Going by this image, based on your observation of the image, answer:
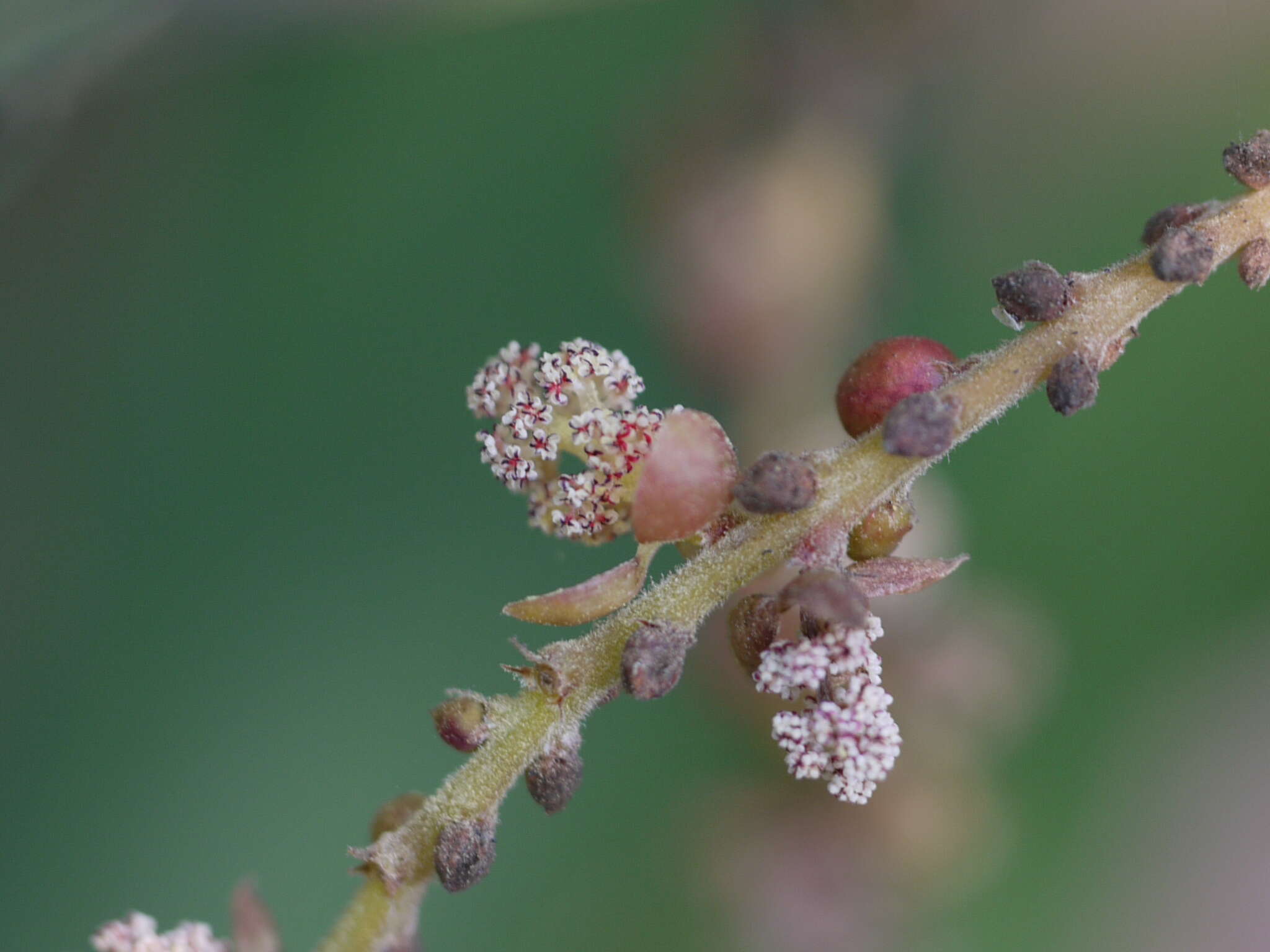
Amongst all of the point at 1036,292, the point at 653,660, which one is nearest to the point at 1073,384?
the point at 1036,292

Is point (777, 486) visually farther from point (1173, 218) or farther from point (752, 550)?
point (1173, 218)

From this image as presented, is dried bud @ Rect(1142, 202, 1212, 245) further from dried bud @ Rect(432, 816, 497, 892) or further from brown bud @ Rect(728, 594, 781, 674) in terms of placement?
dried bud @ Rect(432, 816, 497, 892)

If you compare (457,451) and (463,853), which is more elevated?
(457,451)

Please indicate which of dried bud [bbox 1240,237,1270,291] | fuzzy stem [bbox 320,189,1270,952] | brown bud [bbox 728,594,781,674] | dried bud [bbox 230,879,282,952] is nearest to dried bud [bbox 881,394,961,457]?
fuzzy stem [bbox 320,189,1270,952]

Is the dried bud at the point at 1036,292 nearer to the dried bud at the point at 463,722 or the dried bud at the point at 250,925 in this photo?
the dried bud at the point at 463,722

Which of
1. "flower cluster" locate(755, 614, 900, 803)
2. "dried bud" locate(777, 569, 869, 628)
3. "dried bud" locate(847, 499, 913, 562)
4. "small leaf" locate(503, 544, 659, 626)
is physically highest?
"small leaf" locate(503, 544, 659, 626)

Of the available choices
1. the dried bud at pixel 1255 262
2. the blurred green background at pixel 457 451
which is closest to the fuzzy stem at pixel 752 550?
the dried bud at pixel 1255 262

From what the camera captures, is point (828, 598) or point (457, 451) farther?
point (457, 451)

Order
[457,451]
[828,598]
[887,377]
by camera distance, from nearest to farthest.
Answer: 1. [828,598]
2. [887,377]
3. [457,451]
